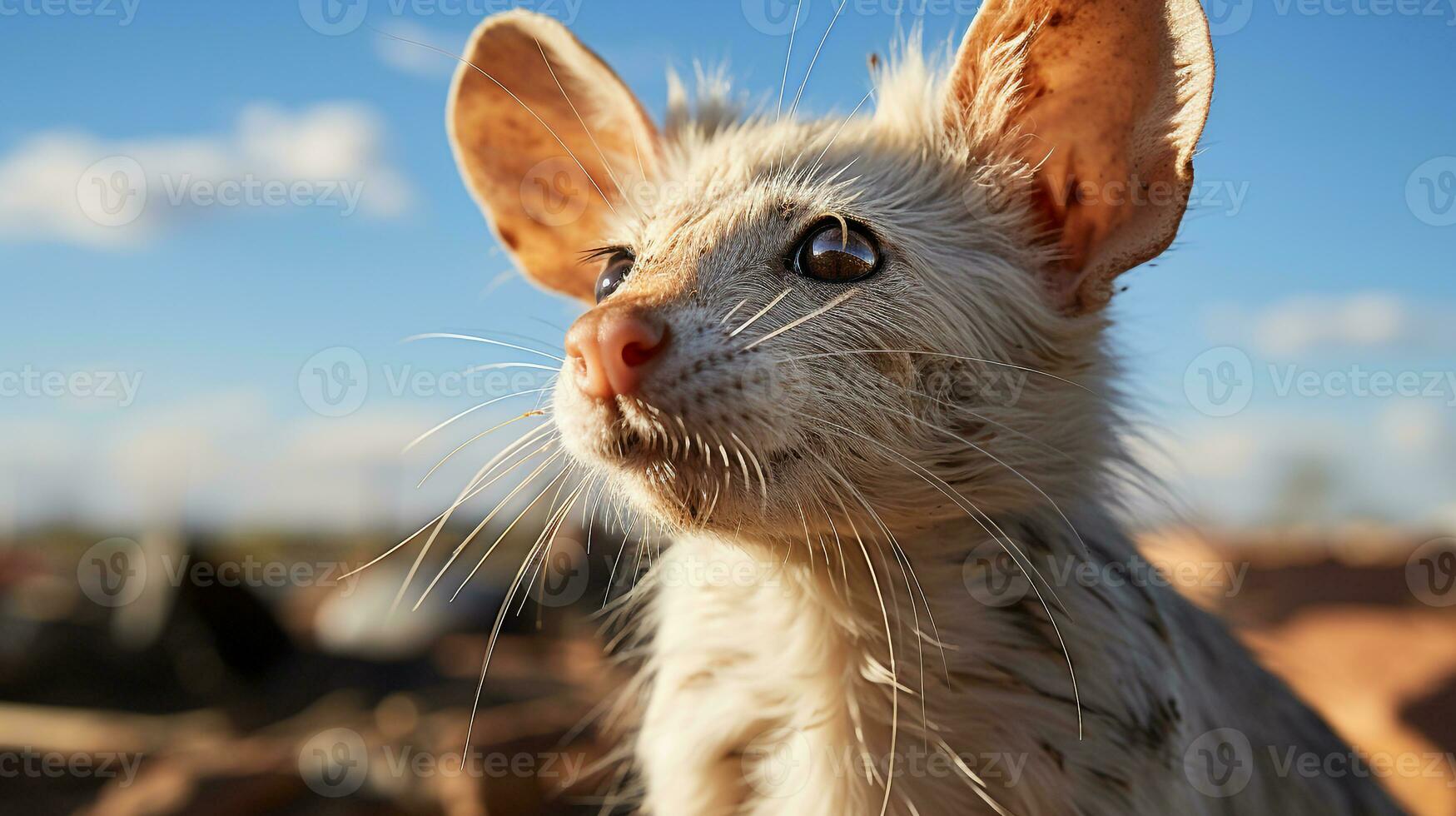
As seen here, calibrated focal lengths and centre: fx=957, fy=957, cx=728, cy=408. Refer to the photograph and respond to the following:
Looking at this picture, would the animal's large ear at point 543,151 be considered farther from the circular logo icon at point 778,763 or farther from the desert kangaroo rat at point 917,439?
the circular logo icon at point 778,763

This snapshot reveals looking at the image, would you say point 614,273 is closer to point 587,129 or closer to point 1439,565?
point 587,129

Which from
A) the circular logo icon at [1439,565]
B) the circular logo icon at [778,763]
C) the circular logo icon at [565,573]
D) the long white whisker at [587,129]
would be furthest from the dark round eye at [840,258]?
the circular logo icon at [1439,565]

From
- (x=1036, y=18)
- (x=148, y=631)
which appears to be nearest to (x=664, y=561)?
(x=1036, y=18)

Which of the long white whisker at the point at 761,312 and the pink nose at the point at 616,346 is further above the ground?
the long white whisker at the point at 761,312

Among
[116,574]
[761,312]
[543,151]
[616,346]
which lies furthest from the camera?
[116,574]

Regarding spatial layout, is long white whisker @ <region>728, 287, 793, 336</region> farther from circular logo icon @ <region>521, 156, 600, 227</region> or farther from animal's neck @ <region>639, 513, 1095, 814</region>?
circular logo icon @ <region>521, 156, 600, 227</region>

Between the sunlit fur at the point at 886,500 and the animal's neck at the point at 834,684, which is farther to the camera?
the animal's neck at the point at 834,684

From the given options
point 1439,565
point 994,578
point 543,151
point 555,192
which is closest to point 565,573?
point 555,192
